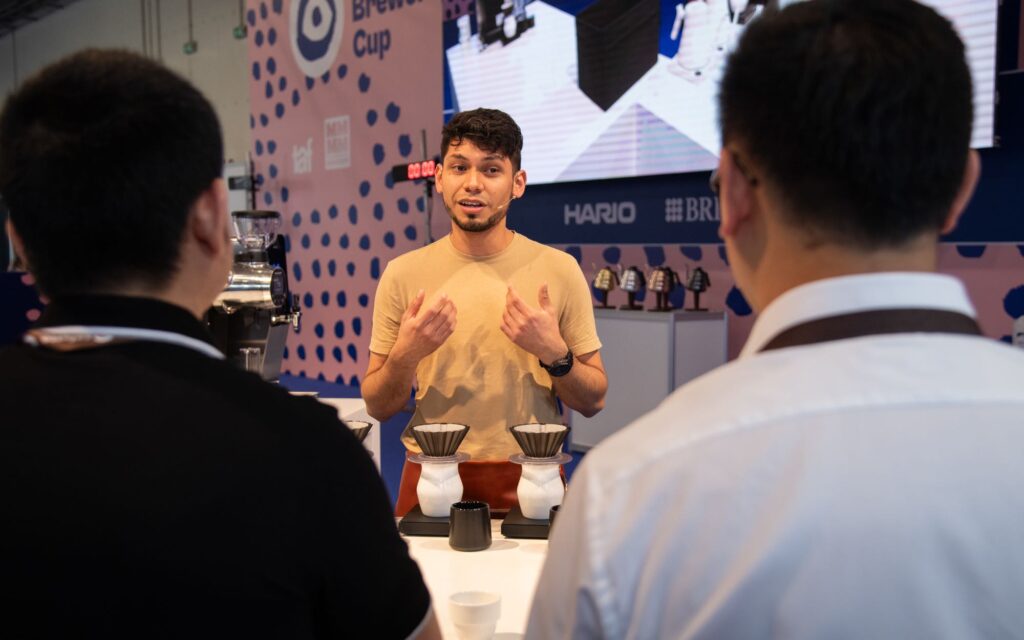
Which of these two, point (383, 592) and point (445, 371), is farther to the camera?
point (445, 371)

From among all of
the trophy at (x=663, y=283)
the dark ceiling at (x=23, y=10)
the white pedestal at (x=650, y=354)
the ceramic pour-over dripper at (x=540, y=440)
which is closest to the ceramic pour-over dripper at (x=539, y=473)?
the ceramic pour-over dripper at (x=540, y=440)

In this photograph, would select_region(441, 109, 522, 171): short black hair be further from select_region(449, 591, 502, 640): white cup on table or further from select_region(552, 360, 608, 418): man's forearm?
select_region(449, 591, 502, 640): white cup on table

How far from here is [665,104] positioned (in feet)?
14.8

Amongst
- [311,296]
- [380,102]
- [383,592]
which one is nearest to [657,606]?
[383,592]

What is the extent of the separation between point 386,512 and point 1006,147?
3.41 metres

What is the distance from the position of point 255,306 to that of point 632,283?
8.07ft

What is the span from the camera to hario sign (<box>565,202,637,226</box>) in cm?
491

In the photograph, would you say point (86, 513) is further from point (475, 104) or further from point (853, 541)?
point (475, 104)

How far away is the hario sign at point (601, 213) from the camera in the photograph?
491cm

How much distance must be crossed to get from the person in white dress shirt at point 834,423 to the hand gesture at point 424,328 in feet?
4.98

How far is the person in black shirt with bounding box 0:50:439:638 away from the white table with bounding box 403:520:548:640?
52 centimetres

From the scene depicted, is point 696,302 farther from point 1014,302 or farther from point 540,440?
point 540,440

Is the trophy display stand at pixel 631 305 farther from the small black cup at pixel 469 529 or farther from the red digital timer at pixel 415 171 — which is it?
the small black cup at pixel 469 529

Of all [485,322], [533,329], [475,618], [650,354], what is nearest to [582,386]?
[533,329]
